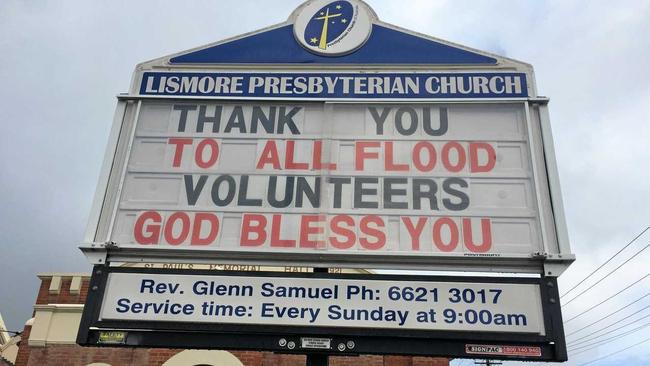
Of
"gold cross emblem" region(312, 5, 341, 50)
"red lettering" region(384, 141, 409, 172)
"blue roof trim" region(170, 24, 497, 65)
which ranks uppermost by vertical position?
"gold cross emblem" region(312, 5, 341, 50)

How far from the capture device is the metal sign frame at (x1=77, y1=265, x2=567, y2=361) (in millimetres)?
4504

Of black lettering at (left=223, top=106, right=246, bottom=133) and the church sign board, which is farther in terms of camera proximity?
black lettering at (left=223, top=106, right=246, bottom=133)

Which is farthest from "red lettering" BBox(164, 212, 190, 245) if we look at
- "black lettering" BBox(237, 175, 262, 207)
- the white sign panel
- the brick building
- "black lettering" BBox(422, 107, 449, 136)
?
the brick building

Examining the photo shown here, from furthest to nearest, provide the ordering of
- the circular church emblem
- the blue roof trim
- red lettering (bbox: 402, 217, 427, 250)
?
the circular church emblem, the blue roof trim, red lettering (bbox: 402, 217, 427, 250)

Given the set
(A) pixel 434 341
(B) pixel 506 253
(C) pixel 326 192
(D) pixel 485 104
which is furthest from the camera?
(D) pixel 485 104

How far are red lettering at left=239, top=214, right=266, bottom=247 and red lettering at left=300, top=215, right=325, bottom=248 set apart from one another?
343 mm

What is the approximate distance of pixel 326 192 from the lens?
5.26 meters

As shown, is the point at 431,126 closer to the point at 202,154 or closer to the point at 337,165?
the point at 337,165

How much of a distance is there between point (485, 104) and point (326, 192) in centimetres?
183

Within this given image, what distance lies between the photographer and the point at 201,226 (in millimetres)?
5148

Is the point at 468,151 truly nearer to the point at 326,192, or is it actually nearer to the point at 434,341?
the point at 326,192

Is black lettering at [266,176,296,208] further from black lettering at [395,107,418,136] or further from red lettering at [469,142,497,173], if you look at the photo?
red lettering at [469,142,497,173]

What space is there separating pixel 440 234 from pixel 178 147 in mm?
2654

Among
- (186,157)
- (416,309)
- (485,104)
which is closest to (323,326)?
(416,309)
